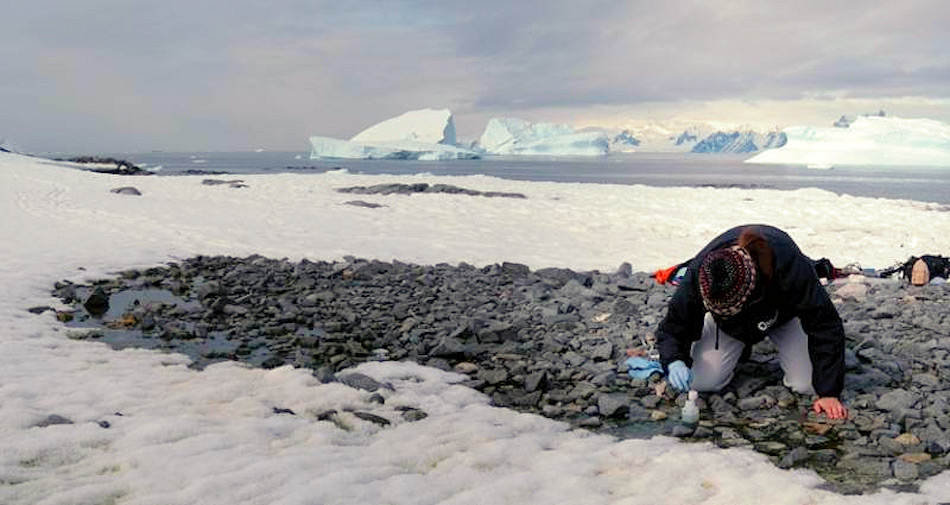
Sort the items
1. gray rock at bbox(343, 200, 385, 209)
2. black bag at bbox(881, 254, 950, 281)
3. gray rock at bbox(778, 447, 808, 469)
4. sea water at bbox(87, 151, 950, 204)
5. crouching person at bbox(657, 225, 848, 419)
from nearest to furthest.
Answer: gray rock at bbox(778, 447, 808, 469) → crouching person at bbox(657, 225, 848, 419) → black bag at bbox(881, 254, 950, 281) → gray rock at bbox(343, 200, 385, 209) → sea water at bbox(87, 151, 950, 204)

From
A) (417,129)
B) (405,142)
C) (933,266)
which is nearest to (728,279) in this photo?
(933,266)

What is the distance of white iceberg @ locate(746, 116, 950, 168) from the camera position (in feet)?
323

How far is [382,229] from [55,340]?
1025 centimetres

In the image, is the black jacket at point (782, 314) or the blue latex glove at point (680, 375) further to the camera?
the blue latex glove at point (680, 375)

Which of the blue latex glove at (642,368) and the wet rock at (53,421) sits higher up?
the wet rock at (53,421)

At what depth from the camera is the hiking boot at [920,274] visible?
31.8 feet

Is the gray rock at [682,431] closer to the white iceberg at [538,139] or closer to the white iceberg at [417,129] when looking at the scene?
the white iceberg at [417,129]

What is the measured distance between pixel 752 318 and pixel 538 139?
165741 millimetres

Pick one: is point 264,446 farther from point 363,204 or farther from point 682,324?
point 363,204

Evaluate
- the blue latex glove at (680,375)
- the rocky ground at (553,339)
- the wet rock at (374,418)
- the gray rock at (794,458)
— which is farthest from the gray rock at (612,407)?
the wet rock at (374,418)

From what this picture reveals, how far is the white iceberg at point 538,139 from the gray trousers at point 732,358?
156391mm

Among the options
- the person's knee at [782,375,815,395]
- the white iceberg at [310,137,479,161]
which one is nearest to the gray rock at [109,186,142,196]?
the person's knee at [782,375,815,395]

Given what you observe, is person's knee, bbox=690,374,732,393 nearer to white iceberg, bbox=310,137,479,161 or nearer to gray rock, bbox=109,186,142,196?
gray rock, bbox=109,186,142,196

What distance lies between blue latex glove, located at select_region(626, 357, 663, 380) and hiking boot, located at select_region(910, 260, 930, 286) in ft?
18.2
